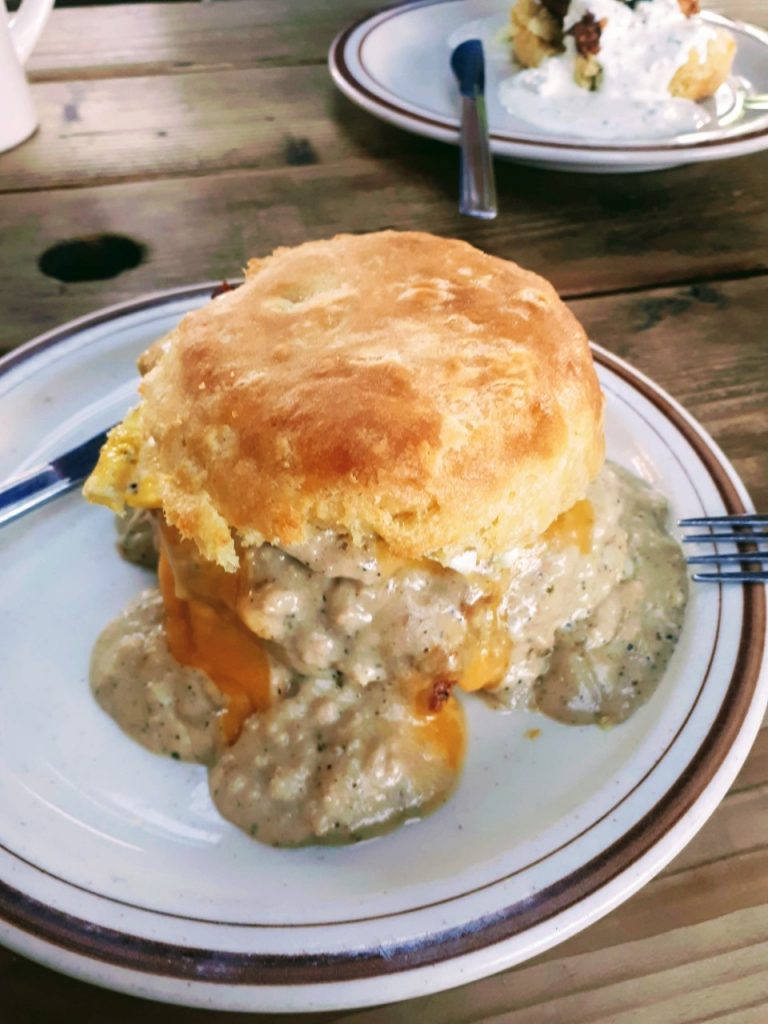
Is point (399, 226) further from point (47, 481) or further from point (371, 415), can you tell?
point (371, 415)

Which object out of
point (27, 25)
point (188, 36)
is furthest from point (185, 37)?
point (27, 25)

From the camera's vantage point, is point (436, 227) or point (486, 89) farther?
point (486, 89)

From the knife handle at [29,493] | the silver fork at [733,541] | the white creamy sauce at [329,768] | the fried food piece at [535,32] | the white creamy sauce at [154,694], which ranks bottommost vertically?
the white creamy sauce at [329,768]

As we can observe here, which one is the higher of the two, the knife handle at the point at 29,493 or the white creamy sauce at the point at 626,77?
the white creamy sauce at the point at 626,77

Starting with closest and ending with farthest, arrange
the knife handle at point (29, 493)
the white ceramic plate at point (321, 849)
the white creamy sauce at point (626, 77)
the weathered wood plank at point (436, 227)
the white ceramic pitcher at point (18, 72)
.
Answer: the white ceramic plate at point (321, 849), the knife handle at point (29, 493), the weathered wood plank at point (436, 227), the white ceramic pitcher at point (18, 72), the white creamy sauce at point (626, 77)

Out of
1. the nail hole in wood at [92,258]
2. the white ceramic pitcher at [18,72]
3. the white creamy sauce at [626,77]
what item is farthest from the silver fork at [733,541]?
the white ceramic pitcher at [18,72]

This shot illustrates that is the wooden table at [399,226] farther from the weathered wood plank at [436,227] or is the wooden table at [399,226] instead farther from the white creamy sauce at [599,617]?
the white creamy sauce at [599,617]
